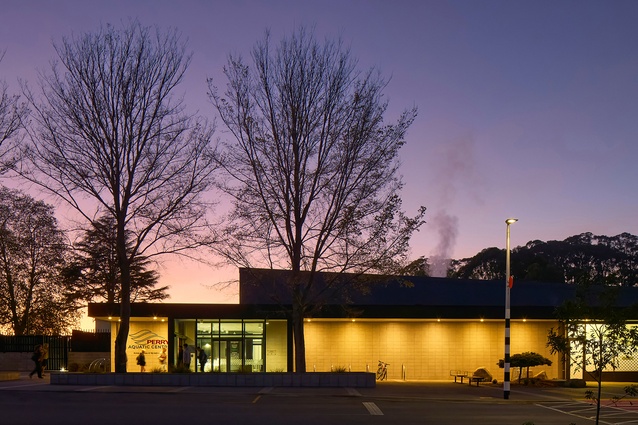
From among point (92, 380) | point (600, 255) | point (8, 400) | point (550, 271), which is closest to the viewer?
point (8, 400)

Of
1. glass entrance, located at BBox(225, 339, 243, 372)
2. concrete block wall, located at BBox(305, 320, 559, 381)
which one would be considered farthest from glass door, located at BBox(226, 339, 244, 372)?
concrete block wall, located at BBox(305, 320, 559, 381)

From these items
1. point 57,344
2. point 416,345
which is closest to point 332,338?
point 416,345

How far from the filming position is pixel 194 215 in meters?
32.3

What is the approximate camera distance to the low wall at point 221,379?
1182 inches

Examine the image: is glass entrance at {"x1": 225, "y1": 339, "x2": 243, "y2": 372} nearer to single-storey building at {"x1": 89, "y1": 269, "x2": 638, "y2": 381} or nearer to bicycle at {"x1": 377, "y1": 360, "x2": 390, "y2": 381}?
single-storey building at {"x1": 89, "y1": 269, "x2": 638, "y2": 381}

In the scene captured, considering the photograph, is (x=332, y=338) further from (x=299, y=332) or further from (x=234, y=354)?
(x=299, y=332)

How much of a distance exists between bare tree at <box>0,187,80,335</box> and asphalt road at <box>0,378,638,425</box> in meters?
23.7

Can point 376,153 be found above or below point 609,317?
above

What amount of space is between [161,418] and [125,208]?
590 inches

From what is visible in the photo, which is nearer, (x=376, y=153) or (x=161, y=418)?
(x=161, y=418)

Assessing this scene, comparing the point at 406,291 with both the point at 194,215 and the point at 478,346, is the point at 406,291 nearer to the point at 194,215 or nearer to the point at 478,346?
the point at 478,346

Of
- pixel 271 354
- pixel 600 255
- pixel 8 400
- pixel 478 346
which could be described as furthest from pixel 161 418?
pixel 600 255

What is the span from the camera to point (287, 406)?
74.6 ft

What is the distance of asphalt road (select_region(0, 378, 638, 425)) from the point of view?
19.1 metres
